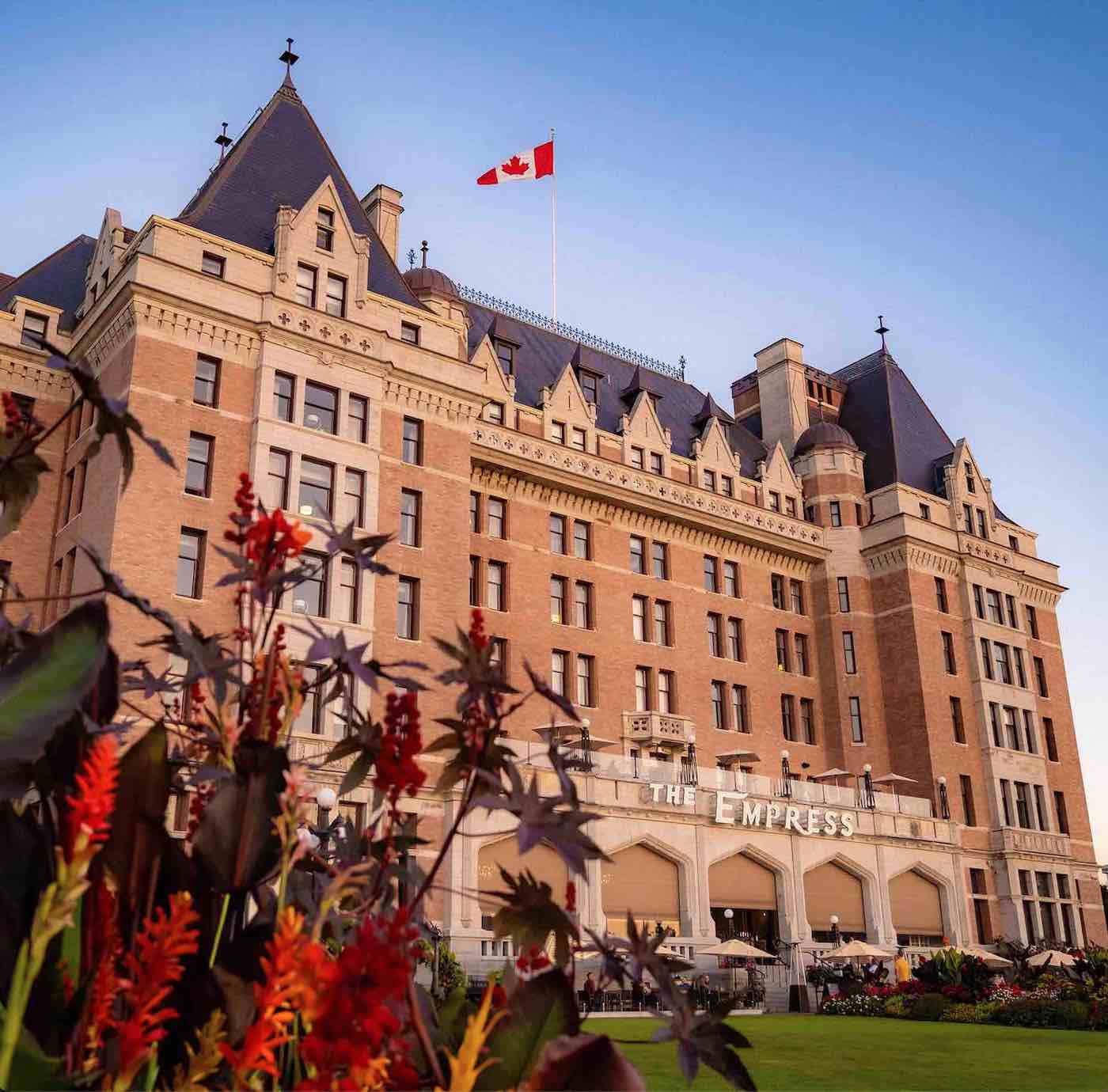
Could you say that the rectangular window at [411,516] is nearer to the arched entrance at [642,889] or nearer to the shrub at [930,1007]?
the arched entrance at [642,889]

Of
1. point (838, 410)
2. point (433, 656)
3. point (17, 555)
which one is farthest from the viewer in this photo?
point (838, 410)

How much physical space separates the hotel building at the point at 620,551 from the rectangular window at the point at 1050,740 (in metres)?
0.11

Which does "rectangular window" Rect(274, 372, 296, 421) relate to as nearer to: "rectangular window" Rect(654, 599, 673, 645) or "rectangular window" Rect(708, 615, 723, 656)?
"rectangular window" Rect(654, 599, 673, 645)

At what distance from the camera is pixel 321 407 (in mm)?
32312

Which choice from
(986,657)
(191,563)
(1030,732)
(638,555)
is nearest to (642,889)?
(638,555)

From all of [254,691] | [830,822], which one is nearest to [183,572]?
[830,822]

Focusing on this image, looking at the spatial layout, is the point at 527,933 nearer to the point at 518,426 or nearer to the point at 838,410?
the point at 518,426

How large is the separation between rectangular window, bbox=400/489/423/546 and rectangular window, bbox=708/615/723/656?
14450 mm

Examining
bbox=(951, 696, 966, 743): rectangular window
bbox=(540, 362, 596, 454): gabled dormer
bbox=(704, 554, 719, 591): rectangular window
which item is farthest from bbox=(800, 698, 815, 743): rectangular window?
bbox=(540, 362, 596, 454): gabled dormer

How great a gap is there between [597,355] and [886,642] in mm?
17232

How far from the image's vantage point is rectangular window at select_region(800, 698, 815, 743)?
4538 cm

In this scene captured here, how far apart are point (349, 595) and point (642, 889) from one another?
12.6 metres

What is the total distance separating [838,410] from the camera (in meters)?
56.1

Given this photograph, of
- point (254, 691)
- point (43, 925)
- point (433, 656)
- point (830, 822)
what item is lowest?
point (43, 925)
